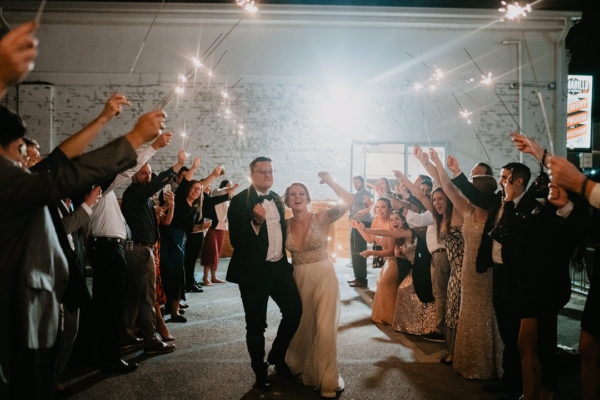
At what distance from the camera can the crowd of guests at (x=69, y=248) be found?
56.1 inches

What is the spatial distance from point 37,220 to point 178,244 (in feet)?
11.7

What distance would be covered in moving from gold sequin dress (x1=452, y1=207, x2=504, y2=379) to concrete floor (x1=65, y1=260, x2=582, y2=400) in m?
0.14

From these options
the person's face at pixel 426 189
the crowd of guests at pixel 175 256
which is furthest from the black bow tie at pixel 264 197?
the person's face at pixel 426 189

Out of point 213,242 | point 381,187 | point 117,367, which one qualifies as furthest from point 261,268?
point 213,242

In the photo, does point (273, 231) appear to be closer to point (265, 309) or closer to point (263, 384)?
point (265, 309)

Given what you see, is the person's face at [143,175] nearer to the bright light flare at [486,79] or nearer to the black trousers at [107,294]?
the black trousers at [107,294]

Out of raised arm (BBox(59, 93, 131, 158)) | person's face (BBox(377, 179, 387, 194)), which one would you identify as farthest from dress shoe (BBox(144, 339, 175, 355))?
person's face (BBox(377, 179, 387, 194))

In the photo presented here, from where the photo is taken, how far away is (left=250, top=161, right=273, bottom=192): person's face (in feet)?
11.1

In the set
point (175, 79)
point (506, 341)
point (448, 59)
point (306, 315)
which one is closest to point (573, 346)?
point (506, 341)

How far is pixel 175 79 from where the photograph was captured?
10.4 meters

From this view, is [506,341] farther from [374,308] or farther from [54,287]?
[54,287]

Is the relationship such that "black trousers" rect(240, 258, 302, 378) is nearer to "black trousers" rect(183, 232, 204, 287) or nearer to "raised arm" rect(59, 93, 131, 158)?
"raised arm" rect(59, 93, 131, 158)

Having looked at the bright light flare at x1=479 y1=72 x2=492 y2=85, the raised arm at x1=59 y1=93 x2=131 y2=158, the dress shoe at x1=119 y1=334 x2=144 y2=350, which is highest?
the bright light flare at x1=479 y1=72 x2=492 y2=85

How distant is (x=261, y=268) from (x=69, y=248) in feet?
4.74
